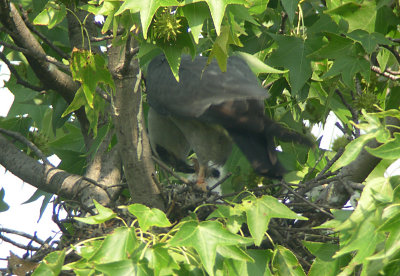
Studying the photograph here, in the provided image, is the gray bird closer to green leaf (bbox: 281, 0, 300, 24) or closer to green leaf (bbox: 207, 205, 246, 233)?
green leaf (bbox: 281, 0, 300, 24)

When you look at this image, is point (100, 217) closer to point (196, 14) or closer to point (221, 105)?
point (196, 14)

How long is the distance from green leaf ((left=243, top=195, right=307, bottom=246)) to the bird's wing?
0.75 metres

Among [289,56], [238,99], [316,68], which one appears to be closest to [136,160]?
[238,99]

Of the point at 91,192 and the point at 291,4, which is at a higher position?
the point at 291,4

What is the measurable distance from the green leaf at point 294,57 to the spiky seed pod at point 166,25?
76cm

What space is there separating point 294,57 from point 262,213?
932 millimetres

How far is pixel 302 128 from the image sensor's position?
138 inches

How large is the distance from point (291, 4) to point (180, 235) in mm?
1110

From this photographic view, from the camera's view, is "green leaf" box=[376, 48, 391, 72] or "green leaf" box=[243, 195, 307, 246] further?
"green leaf" box=[376, 48, 391, 72]

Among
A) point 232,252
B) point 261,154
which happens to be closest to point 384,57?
point 261,154

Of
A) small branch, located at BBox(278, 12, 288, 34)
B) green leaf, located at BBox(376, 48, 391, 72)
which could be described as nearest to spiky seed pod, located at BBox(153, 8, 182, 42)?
small branch, located at BBox(278, 12, 288, 34)

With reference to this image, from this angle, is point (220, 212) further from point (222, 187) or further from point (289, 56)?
point (222, 187)

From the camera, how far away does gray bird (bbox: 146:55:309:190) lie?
2.98m

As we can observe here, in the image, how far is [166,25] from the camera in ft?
7.42
